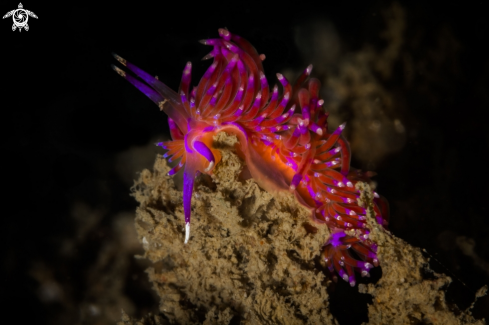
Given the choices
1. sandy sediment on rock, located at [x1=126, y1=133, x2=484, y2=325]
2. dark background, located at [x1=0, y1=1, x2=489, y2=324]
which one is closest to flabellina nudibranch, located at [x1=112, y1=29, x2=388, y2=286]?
sandy sediment on rock, located at [x1=126, y1=133, x2=484, y2=325]

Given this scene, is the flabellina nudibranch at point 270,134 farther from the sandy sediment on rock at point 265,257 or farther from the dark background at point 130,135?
the dark background at point 130,135

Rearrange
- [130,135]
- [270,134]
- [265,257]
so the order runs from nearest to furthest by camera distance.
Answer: [265,257], [270,134], [130,135]

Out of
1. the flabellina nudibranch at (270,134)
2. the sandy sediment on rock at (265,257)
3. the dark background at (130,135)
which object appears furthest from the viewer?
the dark background at (130,135)

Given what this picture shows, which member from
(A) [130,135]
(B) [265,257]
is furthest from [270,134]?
(A) [130,135]

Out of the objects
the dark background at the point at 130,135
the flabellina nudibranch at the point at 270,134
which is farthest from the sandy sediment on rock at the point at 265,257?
the dark background at the point at 130,135

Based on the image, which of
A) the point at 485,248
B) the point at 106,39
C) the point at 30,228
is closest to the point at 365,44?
the point at 485,248

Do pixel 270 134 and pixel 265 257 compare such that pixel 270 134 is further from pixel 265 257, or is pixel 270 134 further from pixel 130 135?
pixel 130 135
